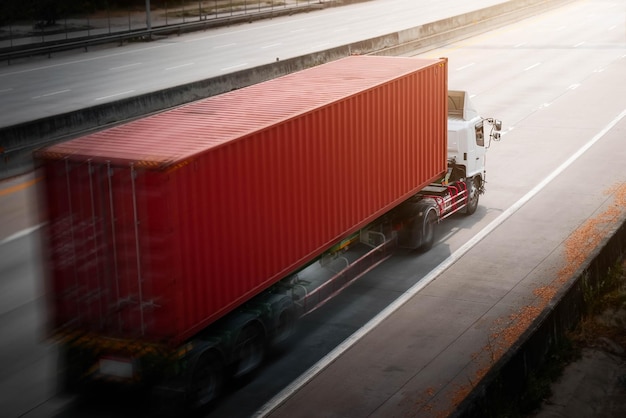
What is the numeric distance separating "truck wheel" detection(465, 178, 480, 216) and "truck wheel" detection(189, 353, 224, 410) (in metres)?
10.2

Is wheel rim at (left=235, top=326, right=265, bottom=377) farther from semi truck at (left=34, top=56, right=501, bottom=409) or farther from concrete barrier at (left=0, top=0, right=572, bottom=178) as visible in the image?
concrete barrier at (left=0, top=0, right=572, bottom=178)

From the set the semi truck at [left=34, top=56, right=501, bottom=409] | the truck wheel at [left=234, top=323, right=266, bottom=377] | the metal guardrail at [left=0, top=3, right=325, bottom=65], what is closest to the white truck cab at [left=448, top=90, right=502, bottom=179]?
the semi truck at [left=34, top=56, right=501, bottom=409]

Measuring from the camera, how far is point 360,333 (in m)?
15.9

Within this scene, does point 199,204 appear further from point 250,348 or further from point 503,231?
point 503,231

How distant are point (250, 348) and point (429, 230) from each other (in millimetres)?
6663

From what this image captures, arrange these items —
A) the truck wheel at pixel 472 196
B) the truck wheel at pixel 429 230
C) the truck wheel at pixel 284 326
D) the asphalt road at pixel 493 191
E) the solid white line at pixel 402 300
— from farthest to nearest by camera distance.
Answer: the truck wheel at pixel 472 196 < the truck wheel at pixel 429 230 < the truck wheel at pixel 284 326 < the asphalt road at pixel 493 191 < the solid white line at pixel 402 300

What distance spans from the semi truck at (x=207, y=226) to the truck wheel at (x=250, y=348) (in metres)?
0.02

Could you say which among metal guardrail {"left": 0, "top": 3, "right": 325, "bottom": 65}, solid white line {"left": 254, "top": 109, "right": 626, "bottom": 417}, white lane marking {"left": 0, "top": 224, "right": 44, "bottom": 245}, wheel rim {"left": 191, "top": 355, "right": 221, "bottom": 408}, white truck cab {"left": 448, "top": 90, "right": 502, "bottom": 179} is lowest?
solid white line {"left": 254, "top": 109, "right": 626, "bottom": 417}

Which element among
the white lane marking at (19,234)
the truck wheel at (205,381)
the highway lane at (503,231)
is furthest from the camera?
the white lane marking at (19,234)

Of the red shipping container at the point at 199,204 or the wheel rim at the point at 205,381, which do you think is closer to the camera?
the red shipping container at the point at 199,204

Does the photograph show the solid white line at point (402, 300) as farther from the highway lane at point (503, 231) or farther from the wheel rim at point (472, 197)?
the wheel rim at point (472, 197)

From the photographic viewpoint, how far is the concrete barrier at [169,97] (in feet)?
82.7

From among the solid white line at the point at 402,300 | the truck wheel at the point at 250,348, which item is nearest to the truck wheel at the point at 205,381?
the truck wheel at the point at 250,348

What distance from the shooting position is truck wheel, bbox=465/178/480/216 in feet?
72.7
